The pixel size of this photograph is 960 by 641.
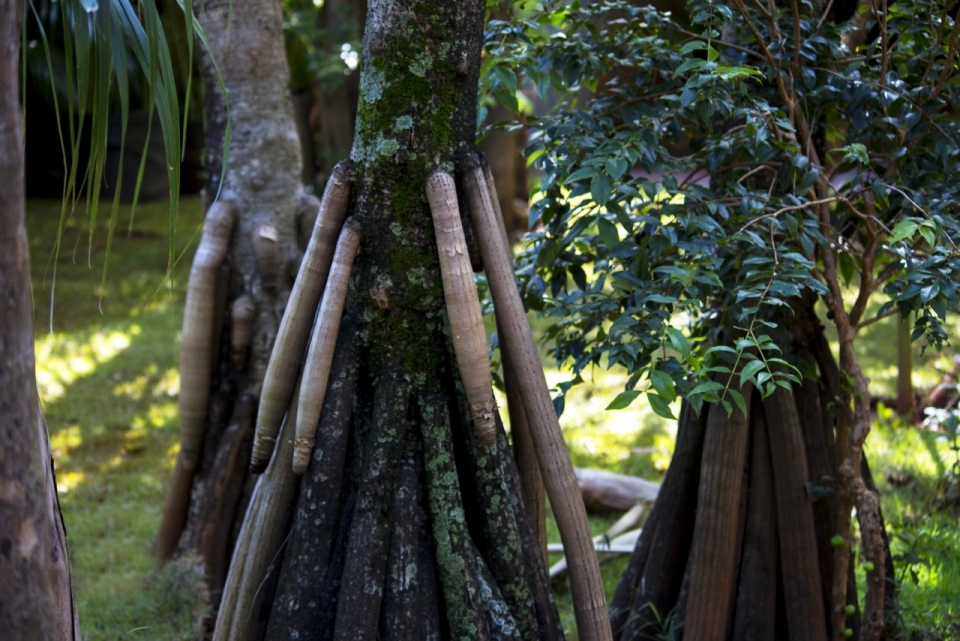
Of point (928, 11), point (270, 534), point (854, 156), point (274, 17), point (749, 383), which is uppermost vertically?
point (274, 17)

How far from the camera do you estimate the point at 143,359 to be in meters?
7.38

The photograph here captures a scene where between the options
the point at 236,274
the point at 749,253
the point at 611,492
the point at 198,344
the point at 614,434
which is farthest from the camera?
the point at 614,434

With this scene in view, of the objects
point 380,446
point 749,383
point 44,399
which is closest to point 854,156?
point 749,383

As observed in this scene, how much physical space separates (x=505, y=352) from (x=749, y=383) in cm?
89

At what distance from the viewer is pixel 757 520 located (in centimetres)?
300

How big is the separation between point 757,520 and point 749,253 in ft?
3.23

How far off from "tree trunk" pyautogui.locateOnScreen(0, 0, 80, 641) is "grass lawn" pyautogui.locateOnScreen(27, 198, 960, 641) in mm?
223

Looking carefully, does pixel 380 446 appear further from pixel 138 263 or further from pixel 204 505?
pixel 138 263

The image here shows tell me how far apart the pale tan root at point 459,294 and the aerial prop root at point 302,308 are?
0.86 ft

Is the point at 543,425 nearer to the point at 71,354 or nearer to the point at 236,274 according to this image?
the point at 236,274

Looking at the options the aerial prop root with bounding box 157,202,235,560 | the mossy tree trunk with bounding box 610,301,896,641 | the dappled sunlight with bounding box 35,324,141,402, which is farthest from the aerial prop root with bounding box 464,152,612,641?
the dappled sunlight with bounding box 35,324,141,402

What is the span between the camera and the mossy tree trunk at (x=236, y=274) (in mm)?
3850

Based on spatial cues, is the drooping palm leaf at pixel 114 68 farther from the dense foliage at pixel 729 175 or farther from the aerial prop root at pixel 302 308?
the dense foliage at pixel 729 175

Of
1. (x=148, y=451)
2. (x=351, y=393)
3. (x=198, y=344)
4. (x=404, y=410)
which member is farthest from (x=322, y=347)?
(x=148, y=451)
